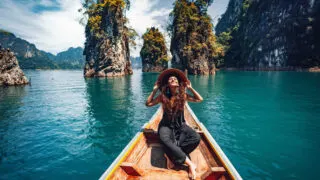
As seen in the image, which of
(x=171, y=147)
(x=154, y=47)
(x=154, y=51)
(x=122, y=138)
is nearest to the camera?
(x=171, y=147)

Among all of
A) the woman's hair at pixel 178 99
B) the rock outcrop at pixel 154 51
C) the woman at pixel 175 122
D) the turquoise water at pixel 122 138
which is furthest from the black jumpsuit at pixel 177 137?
the rock outcrop at pixel 154 51

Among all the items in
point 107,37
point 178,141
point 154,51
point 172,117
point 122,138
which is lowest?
point 122,138

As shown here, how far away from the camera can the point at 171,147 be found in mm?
3893

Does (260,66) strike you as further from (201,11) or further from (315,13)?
(201,11)

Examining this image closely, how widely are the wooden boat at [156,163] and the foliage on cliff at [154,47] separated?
271ft

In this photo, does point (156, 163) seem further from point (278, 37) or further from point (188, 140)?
point (278, 37)

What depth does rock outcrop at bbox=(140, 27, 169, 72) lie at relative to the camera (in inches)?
3386

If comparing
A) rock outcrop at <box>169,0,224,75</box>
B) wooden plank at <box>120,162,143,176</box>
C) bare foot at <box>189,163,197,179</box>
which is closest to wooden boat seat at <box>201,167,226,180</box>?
bare foot at <box>189,163,197,179</box>

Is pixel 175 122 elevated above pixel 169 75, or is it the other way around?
pixel 169 75

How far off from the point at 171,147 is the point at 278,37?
83.4m

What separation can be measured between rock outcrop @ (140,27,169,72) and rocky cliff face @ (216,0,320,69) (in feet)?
124

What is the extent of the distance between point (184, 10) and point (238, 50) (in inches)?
2122

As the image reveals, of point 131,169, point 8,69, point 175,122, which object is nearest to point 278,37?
point 175,122

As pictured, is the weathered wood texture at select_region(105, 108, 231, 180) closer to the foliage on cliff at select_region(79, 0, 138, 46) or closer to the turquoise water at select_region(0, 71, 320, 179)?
the turquoise water at select_region(0, 71, 320, 179)
